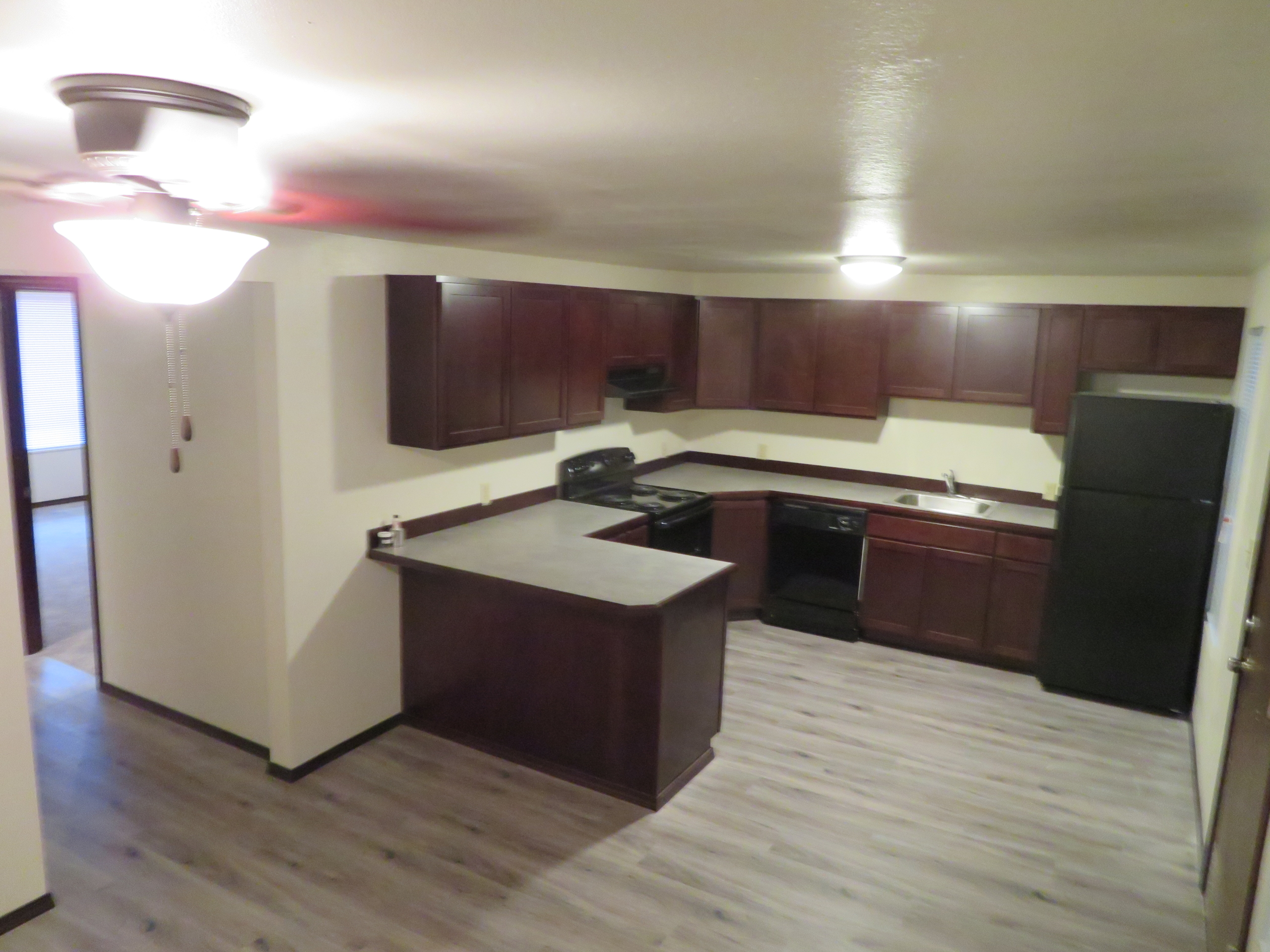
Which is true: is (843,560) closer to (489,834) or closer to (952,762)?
(952,762)

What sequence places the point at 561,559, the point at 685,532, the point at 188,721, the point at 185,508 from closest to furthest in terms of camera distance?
1. the point at 561,559
2. the point at 185,508
3. the point at 188,721
4. the point at 685,532

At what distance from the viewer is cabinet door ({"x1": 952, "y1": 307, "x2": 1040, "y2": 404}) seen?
5051 millimetres

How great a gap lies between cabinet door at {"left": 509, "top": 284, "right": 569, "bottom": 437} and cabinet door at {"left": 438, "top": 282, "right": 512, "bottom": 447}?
65 millimetres

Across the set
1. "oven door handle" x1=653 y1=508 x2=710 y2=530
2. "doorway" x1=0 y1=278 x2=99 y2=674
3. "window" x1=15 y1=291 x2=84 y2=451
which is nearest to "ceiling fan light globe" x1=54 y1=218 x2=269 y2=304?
"doorway" x1=0 y1=278 x2=99 y2=674

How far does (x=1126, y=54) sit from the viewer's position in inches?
42.0

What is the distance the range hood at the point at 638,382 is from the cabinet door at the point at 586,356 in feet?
0.99

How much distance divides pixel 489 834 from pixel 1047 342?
405 centimetres

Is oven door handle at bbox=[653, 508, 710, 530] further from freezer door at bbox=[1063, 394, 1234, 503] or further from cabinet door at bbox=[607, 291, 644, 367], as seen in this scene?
freezer door at bbox=[1063, 394, 1234, 503]

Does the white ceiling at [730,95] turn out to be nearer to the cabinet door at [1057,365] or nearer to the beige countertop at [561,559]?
the beige countertop at [561,559]

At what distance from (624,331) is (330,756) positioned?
2800mm

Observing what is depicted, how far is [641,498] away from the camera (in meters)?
5.32

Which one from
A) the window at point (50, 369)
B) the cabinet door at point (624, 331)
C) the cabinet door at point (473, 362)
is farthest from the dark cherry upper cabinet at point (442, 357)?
the window at point (50, 369)

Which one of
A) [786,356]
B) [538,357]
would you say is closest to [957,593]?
[786,356]

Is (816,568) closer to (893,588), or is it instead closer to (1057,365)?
(893,588)
